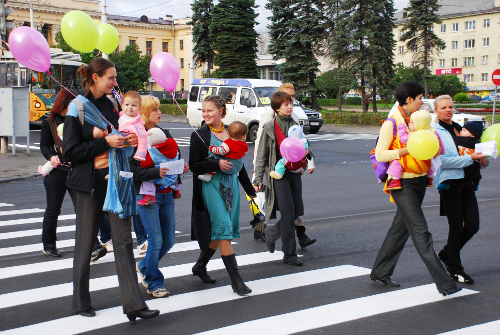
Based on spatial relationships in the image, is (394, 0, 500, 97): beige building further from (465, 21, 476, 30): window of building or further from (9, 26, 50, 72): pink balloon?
(9, 26, 50, 72): pink balloon

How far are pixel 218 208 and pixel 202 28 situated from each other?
46.8m

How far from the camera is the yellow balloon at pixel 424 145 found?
4.44m

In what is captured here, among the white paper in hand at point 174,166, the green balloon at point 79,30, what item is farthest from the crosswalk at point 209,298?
the green balloon at point 79,30

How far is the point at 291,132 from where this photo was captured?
589 cm

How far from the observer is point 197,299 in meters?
4.81

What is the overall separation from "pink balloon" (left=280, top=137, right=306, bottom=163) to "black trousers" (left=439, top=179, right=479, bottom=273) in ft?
4.53

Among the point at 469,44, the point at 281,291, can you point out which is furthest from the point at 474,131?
the point at 469,44

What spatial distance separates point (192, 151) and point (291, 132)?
4.45 ft

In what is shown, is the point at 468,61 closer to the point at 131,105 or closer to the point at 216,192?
the point at 216,192

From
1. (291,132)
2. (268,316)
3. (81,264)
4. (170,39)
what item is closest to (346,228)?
(291,132)

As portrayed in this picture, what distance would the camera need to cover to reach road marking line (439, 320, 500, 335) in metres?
3.98

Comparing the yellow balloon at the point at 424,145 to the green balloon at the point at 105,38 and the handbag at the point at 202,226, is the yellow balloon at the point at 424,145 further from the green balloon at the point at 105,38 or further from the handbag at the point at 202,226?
the green balloon at the point at 105,38

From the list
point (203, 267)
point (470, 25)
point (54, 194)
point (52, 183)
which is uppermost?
point (470, 25)

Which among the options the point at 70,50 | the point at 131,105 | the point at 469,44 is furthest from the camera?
the point at 469,44
